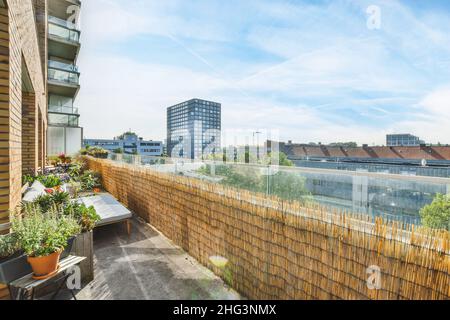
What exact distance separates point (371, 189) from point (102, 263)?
402 centimetres

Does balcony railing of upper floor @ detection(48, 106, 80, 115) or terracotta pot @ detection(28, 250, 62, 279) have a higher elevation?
balcony railing of upper floor @ detection(48, 106, 80, 115)

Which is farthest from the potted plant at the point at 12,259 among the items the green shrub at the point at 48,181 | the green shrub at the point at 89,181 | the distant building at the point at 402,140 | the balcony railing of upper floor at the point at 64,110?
the distant building at the point at 402,140

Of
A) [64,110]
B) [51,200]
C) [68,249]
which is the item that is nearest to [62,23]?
[64,110]

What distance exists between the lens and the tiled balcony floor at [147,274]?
9.29 ft

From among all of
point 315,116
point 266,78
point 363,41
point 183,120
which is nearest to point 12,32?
point 363,41

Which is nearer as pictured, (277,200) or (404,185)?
(404,185)

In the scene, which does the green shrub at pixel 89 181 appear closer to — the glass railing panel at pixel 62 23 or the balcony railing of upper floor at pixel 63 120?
the balcony railing of upper floor at pixel 63 120

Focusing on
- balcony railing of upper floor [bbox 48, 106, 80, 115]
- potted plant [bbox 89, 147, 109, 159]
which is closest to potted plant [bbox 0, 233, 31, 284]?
potted plant [bbox 89, 147, 109, 159]

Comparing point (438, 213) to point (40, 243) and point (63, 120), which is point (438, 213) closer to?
point (40, 243)

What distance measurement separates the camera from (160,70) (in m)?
10.3

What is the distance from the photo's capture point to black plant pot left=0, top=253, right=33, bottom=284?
2.06m

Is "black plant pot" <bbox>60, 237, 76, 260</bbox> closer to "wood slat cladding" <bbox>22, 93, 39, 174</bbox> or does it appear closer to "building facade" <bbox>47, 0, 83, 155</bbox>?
"wood slat cladding" <bbox>22, 93, 39, 174</bbox>

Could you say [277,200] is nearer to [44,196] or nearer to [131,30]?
[44,196]

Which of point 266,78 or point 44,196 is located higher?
point 266,78
